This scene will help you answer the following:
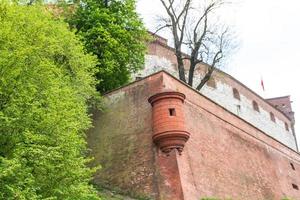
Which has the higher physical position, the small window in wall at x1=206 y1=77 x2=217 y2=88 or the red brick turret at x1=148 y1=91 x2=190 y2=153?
the small window in wall at x1=206 y1=77 x2=217 y2=88

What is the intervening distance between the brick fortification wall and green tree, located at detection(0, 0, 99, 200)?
3616 millimetres

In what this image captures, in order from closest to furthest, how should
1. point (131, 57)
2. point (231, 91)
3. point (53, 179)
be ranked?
point (53, 179), point (131, 57), point (231, 91)

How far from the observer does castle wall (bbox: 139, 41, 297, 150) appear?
34.1 metres

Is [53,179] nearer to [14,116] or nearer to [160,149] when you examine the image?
[14,116]

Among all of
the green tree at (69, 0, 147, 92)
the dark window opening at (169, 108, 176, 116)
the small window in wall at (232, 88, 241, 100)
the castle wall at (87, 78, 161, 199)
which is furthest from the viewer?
the small window in wall at (232, 88, 241, 100)

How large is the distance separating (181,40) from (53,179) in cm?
1710

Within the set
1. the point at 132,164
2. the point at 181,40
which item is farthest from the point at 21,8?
the point at 181,40

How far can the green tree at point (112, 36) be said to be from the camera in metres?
24.8

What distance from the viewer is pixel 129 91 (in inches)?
874

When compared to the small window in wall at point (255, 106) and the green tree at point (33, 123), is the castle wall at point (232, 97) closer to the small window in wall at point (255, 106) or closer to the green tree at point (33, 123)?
the small window in wall at point (255, 106)

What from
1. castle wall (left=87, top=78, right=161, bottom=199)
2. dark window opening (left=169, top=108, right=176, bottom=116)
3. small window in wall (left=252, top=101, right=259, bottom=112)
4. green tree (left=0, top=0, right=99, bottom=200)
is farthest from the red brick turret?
small window in wall (left=252, top=101, right=259, bottom=112)

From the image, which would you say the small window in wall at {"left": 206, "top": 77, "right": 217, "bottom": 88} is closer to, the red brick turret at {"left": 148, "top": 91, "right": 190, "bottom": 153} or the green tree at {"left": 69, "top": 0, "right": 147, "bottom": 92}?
the green tree at {"left": 69, "top": 0, "right": 147, "bottom": 92}

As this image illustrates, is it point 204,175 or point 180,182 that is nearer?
point 180,182

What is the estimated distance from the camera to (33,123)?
14.4m
